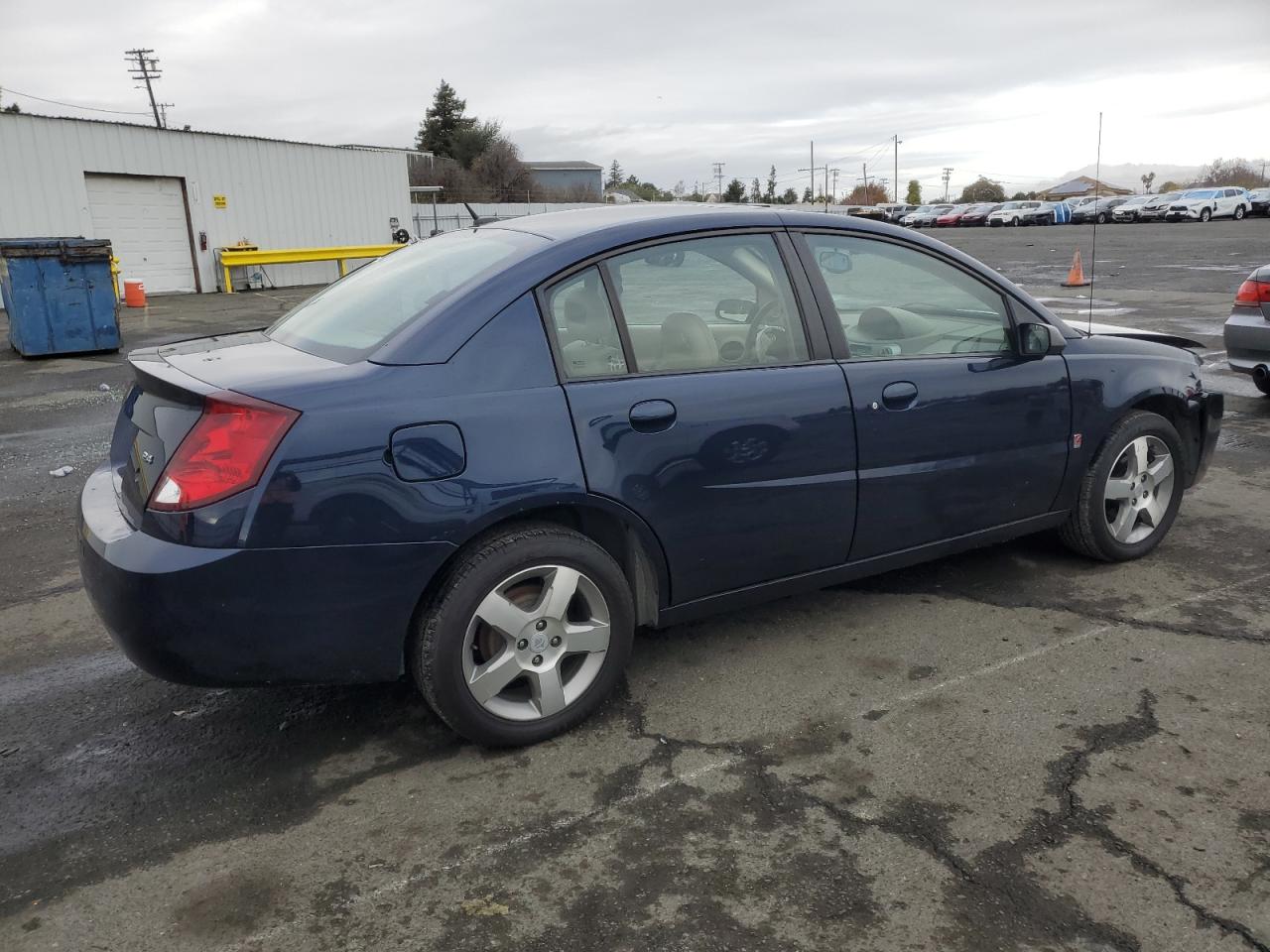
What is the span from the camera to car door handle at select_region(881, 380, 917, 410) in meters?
3.70

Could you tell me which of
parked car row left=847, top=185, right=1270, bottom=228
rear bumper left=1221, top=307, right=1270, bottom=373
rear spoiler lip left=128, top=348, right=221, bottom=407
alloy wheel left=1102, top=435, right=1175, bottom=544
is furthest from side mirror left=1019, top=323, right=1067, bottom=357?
parked car row left=847, top=185, right=1270, bottom=228

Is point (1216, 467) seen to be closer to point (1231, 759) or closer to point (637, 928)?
point (1231, 759)

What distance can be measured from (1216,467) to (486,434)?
17.0 feet

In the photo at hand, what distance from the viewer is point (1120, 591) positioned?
4.32m

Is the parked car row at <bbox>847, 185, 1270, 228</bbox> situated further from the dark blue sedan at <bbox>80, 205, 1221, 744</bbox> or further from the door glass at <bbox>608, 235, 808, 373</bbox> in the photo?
the door glass at <bbox>608, 235, 808, 373</bbox>

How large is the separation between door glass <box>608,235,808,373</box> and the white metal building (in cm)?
1931

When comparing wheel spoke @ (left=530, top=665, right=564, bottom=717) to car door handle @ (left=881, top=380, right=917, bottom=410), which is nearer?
wheel spoke @ (left=530, top=665, right=564, bottom=717)

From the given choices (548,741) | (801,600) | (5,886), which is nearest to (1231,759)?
(801,600)

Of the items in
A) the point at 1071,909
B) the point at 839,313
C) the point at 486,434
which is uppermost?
the point at 839,313

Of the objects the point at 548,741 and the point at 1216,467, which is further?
the point at 1216,467

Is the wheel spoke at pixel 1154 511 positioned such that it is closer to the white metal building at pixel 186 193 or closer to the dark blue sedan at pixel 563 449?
the dark blue sedan at pixel 563 449

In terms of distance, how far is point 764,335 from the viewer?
359cm

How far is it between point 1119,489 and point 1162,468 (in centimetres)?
30

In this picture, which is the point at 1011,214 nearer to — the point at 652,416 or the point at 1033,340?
the point at 1033,340
